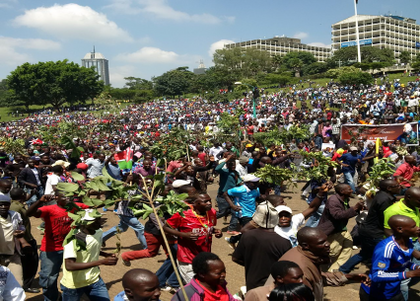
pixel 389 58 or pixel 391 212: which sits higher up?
pixel 389 58

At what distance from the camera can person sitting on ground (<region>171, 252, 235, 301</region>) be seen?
9.77 feet

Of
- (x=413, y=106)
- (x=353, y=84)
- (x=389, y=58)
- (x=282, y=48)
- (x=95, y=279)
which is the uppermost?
(x=282, y=48)

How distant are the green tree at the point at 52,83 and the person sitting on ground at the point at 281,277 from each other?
228ft

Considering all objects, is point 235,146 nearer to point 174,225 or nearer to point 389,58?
point 174,225

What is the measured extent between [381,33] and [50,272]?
129 m

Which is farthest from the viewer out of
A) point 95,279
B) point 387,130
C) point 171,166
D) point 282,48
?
point 282,48

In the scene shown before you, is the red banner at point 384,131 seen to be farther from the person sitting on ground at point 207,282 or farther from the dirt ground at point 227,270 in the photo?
the person sitting on ground at point 207,282

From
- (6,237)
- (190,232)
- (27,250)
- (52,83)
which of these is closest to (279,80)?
(52,83)

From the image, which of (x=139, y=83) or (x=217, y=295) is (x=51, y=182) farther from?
(x=139, y=83)

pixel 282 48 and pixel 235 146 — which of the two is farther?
pixel 282 48

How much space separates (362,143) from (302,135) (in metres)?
1.99

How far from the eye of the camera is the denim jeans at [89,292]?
384cm

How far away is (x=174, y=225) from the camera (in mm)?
4301

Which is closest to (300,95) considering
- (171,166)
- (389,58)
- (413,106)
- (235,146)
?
(413,106)
